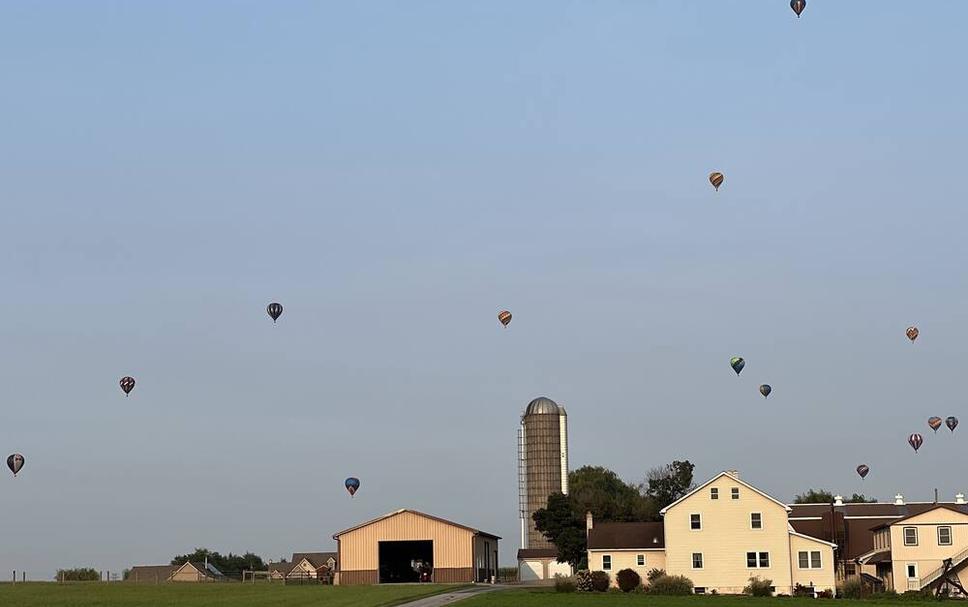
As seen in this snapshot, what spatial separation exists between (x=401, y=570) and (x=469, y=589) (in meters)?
21.2

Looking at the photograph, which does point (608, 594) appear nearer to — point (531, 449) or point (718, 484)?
point (718, 484)

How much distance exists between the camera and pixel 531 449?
146250 mm

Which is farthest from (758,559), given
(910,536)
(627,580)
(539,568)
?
(539,568)

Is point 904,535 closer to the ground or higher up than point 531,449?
closer to the ground

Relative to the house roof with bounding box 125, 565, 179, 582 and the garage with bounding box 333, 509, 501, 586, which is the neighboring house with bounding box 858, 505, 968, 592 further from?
the house roof with bounding box 125, 565, 179, 582

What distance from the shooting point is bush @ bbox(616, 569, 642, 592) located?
85.9 m

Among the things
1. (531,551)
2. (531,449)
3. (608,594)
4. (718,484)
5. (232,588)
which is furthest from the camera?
(531,449)

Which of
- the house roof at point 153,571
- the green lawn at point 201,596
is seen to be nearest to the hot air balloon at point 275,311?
the green lawn at point 201,596

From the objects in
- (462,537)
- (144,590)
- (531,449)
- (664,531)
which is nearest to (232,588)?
(144,590)

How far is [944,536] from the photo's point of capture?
283 feet

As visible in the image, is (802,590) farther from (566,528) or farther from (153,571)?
(153,571)

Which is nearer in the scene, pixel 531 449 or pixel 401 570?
pixel 401 570

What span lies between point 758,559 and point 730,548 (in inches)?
76.5

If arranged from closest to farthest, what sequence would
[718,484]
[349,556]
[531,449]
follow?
[718,484] < [349,556] < [531,449]
